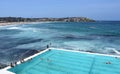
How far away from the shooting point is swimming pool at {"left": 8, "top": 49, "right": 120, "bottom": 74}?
36.6 feet

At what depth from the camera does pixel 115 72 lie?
1103 cm

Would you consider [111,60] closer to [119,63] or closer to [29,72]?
[119,63]

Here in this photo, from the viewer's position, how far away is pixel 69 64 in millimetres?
12531

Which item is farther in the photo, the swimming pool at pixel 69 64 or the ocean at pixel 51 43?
the ocean at pixel 51 43

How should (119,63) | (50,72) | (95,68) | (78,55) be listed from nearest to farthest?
(50,72), (95,68), (119,63), (78,55)

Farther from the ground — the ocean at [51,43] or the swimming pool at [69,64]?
the swimming pool at [69,64]

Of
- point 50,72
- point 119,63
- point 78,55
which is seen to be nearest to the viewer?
point 50,72

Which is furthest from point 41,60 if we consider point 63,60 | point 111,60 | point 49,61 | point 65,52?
point 111,60

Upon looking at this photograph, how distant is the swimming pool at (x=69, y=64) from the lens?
36.6ft

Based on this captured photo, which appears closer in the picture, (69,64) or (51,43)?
(69,64)

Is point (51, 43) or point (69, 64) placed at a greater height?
point (69, 64)

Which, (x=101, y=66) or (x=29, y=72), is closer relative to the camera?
(x=29, y=72)

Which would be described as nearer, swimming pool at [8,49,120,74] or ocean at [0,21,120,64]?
swimming pool at [8,49,120,74]

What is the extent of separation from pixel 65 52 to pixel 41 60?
10.1ft
